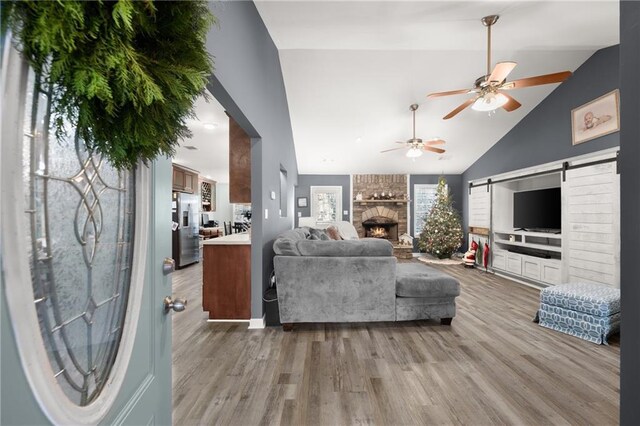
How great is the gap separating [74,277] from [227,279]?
254 cm

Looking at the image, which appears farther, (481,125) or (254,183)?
(481,125)

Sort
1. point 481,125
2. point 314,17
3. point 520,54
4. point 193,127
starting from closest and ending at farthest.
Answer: point 314,17 → point 520,54 → point 193,127 → point 481,125

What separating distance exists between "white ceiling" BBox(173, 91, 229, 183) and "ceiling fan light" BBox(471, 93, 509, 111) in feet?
9.98

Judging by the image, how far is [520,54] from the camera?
385 cm

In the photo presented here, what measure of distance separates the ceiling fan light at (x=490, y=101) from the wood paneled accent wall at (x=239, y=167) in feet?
8.52

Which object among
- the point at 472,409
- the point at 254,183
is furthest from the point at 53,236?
the point at 254,183

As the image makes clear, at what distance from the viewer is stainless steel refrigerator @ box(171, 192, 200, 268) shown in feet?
18.6

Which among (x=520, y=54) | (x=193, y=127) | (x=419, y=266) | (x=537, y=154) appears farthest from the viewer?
(x=537, y=154)

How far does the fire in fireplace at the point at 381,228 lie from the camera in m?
Answer: 7.96

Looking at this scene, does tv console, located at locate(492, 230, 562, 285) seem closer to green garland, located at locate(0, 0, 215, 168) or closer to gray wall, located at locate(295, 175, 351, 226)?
gray wall, located at locate(295, 175, 351, 226)

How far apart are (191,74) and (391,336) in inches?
108

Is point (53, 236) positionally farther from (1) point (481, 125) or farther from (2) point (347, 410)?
(1) point (481, 125)

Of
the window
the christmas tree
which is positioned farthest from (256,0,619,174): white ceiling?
the window

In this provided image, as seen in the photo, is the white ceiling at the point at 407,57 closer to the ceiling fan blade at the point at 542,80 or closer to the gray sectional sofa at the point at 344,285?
the ceiling fan blade at the point at 542,80
